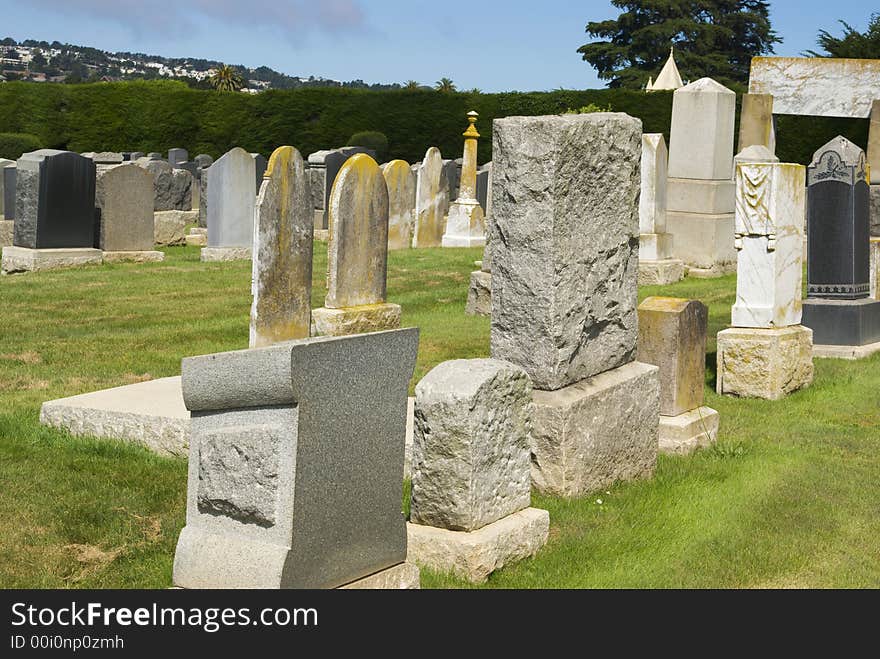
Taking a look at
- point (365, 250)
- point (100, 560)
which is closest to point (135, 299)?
point (365, 250)

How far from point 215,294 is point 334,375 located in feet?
31.2

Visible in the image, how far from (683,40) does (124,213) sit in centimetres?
4506

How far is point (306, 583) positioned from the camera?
12.1 feet

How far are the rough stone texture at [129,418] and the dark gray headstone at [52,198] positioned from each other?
775 cm

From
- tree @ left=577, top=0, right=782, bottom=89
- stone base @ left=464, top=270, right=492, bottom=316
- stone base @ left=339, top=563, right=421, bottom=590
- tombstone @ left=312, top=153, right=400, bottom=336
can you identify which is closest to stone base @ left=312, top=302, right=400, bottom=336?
tombstone @ left=312, top=153, right=400, bottom=336

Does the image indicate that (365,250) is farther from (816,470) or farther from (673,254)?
(673,254)

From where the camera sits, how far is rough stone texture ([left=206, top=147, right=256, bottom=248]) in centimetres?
1517

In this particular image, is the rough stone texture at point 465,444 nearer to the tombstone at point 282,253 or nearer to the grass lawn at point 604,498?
the grass lawn at point 604,498

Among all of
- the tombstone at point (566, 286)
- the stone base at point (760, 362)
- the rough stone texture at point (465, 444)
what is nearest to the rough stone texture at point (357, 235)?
the stone base at point (760, 362)

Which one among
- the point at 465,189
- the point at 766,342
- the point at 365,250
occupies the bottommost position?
the point at 766,342

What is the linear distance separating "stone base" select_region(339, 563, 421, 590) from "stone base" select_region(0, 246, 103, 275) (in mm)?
11212

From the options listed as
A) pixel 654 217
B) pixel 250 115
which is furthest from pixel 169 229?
pixel 250 115

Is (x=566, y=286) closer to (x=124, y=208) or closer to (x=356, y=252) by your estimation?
(x=356, y=252)

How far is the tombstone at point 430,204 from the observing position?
1942cm
